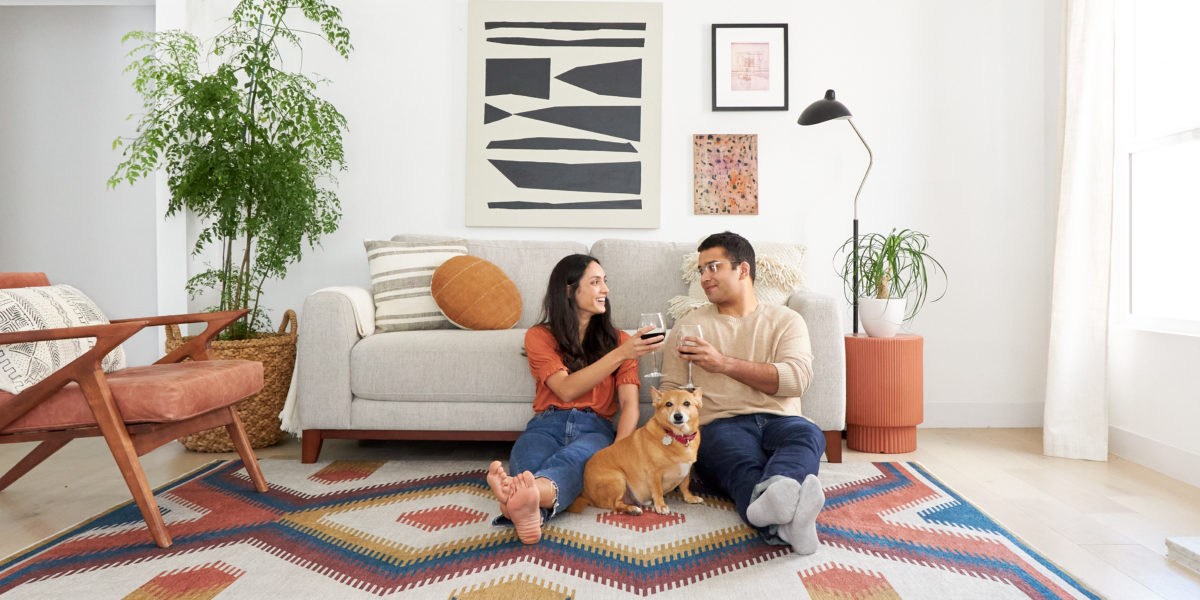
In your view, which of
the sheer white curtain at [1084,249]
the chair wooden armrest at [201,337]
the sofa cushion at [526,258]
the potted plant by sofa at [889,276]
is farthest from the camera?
the sofa cushion at [526,258]

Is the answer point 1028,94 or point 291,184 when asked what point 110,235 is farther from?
point 1028,94

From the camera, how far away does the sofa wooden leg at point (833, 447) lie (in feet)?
8.13

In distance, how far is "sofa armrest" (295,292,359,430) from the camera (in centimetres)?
246

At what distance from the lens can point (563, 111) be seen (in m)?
3.41

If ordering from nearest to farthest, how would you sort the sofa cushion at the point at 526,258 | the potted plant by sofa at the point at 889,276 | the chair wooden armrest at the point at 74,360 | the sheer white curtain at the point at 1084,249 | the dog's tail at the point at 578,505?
the chair wooden armrest at the point at 74,360 → the dog's tail at the point at 578,505 → the sheer white curtain at the point at 1084,249 → the potted plant by sofa at the point at 889,276 → the sofa cushion at the point at 526,258

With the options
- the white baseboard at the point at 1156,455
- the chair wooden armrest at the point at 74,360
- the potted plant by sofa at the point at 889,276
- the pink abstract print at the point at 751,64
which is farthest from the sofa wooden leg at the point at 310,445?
the white baseboard at the point at 1156,455

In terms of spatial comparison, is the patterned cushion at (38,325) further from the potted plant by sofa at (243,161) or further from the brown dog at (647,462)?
the brown dog at (647,462)

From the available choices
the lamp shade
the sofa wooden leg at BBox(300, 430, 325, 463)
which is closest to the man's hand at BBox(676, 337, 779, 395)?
the lamp shade

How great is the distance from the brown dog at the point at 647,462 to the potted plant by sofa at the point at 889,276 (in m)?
1.30

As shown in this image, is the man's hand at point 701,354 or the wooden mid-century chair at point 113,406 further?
the man's hand at point 701,354

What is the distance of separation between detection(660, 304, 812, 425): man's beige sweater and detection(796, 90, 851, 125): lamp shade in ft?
3.53

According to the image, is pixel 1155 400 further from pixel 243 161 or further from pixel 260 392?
pixel 243 161

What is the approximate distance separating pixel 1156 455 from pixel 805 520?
1.83 metres

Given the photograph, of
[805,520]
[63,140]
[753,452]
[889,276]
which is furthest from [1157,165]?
[63,140]
